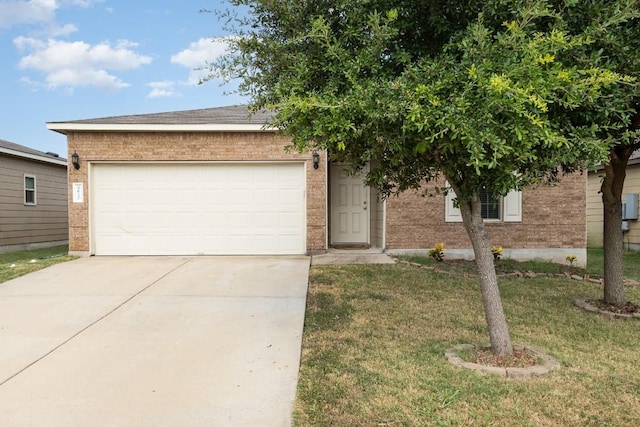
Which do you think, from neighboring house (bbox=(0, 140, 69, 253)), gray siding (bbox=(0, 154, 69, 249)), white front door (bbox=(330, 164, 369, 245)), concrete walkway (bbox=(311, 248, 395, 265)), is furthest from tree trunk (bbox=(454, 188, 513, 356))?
gray siding (bbox=(0, 154, 69, 249))

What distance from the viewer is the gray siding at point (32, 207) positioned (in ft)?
40.9

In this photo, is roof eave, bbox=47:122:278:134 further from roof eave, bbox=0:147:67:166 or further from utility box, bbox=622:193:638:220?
utility box, bbox=622:193:638:220

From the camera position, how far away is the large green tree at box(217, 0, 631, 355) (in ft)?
9.14

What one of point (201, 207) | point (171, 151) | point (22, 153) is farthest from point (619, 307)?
point (22, 153)

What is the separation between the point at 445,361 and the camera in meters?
3.88

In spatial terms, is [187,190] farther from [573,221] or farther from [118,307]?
[573,221]

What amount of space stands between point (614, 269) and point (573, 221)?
467 cm

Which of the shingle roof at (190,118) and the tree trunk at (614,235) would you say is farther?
the shingle roof at (190,118)

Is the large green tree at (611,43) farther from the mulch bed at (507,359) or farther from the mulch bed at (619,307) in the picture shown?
the mulch bed at (619,307)

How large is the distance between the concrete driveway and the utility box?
36.8 ft

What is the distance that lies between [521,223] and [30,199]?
1365 cm

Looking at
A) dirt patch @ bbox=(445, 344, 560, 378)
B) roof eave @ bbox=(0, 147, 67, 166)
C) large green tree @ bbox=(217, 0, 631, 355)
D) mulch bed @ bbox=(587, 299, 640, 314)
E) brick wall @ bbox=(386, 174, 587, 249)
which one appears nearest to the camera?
large green tree @ bbox=(217, 0, 631, 355)

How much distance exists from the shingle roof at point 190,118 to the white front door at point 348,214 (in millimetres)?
2408

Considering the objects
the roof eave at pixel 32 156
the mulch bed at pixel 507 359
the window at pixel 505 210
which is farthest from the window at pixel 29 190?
the mulch bed at pixel 507 359
